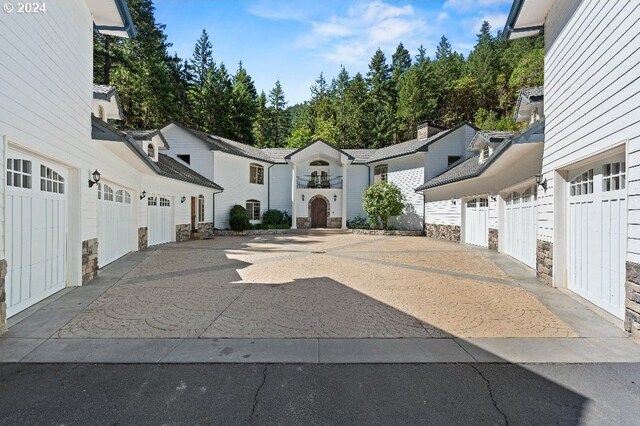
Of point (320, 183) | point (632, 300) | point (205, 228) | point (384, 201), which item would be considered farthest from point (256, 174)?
point (632, 300)

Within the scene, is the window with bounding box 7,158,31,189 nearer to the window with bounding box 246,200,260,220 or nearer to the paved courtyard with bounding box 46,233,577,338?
the paved courtyard with bounding box 46,233,577,338

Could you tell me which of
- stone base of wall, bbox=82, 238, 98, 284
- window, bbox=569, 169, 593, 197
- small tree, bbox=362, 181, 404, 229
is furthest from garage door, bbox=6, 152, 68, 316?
small tree, bbox=362, 181, 404, 229

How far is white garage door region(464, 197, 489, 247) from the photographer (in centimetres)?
1405

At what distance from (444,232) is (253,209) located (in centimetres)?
1289

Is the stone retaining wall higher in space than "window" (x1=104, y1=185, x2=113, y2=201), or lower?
lower

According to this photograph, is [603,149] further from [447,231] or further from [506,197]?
[447,231]

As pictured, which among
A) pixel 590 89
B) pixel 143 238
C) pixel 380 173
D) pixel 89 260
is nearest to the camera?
pixel 590 89

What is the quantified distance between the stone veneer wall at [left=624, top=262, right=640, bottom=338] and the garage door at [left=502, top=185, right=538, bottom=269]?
15.2 ft

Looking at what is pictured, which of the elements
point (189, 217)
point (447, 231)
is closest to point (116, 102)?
point (189, 217)

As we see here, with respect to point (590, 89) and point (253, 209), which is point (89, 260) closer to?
point (590, 89)

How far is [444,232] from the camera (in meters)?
18.2

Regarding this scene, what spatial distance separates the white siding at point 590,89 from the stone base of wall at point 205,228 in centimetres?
1645

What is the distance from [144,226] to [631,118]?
46.9 feet

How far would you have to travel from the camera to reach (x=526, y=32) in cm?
832
